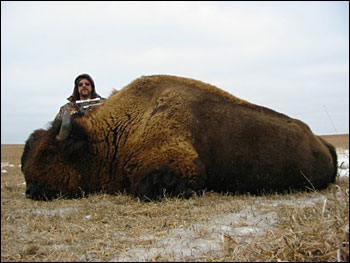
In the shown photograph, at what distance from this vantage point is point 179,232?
10.3 ft

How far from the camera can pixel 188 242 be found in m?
2.84

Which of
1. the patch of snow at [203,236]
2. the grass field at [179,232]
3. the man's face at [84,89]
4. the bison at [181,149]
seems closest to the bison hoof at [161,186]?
the bison at [181,149]

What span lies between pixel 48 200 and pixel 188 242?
3.08 metres

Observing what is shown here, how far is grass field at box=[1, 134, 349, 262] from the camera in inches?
97.0

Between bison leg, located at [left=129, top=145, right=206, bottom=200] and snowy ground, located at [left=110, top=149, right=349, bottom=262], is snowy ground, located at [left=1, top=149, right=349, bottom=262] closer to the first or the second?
snowy ground, located at [left=110, top=149, right=349, bottom=262]

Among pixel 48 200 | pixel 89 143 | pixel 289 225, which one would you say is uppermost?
pixel 89 143

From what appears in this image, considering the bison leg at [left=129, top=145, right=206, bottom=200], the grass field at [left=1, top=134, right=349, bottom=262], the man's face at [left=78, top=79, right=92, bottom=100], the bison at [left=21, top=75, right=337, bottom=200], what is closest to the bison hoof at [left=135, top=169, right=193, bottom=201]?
the bison leg at [left=129, top=145, right=206, bottom=200]

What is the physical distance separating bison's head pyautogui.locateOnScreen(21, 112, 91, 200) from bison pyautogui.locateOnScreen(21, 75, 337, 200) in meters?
0.01

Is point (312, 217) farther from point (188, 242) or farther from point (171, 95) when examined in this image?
point (171, 95)

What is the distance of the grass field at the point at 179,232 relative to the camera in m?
2.46

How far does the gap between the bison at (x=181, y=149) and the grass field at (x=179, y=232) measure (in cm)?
96

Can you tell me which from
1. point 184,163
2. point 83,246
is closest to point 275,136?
point 184,163

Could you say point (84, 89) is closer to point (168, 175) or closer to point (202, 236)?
point (168, 175)

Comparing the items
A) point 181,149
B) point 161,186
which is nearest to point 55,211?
point 161,186
